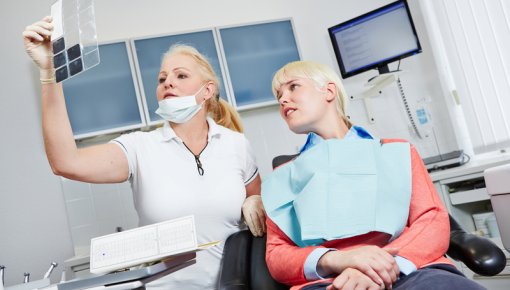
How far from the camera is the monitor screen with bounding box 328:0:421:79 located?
292cm

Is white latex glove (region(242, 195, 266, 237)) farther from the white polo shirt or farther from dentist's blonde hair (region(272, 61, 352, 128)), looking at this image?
dentist's blonde hair (region(272, 61, 352, 128))

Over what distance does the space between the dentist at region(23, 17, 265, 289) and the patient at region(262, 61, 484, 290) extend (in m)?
0.22

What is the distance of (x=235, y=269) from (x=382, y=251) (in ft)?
1.48

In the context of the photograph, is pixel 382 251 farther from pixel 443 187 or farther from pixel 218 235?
pixel 443 187

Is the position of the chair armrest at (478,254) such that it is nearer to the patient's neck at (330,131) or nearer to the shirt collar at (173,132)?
the patient's neck at (330,131)

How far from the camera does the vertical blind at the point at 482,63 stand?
2766 millimetres

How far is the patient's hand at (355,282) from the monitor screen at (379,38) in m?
2.06

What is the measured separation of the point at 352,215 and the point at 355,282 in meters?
0.26

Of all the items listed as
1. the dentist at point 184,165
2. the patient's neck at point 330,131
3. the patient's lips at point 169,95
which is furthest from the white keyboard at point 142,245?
the patient's lips at point 169,95

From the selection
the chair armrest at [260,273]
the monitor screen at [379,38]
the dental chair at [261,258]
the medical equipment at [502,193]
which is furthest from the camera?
the monitor screen at [379,38]

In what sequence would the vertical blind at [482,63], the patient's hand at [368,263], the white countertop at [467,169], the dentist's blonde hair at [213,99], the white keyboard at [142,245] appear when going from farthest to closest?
the vertical blind at [482,63], the white countertop at [467,169], the dentist's blonde hair at [213,99], the patient's hand at [368,263], the white keyboard at [142,245]

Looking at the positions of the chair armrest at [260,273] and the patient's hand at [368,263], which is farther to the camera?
the chair armrest at [260,273]

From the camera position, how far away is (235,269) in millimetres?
1393

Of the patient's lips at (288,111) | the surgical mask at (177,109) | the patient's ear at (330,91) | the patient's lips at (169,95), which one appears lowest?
the patient's lips at (288,111)
